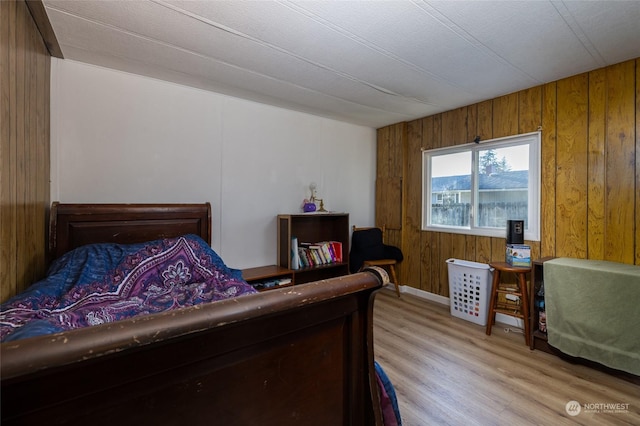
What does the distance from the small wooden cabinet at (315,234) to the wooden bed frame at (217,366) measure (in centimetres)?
214

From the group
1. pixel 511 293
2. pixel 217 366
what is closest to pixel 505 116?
pixel 511 293

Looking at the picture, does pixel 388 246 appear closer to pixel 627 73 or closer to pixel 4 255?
pixel 627 73

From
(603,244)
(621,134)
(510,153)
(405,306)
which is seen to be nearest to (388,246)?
(405,306)

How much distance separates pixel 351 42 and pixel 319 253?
2.17m

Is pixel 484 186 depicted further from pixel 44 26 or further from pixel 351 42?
pixel 44 26

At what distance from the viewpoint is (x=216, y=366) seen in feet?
2.45

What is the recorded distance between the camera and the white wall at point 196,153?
2258 mm

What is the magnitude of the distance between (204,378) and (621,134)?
3.31m

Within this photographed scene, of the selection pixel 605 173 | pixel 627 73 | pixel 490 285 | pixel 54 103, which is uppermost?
pixel 627 73

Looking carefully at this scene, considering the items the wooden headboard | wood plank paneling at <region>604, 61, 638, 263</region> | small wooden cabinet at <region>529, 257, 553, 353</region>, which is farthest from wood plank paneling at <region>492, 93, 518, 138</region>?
the wooden headboard

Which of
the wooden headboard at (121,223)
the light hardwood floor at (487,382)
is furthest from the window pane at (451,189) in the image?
the wooden headboard at (121,223)

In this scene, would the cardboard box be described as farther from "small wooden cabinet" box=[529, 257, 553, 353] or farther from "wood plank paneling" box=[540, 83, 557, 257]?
"wood plank paneling" box=[540, 83, 557, 257]

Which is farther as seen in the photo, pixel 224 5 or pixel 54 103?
pixel 54 103

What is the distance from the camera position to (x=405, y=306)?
11.3 feet
